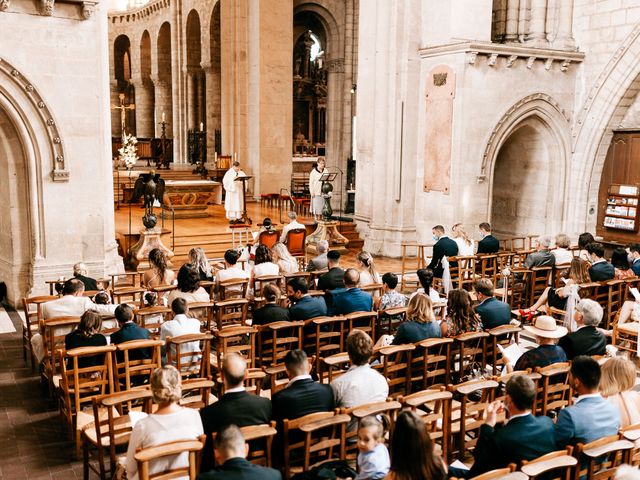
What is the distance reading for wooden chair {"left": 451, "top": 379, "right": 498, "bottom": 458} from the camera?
524cm

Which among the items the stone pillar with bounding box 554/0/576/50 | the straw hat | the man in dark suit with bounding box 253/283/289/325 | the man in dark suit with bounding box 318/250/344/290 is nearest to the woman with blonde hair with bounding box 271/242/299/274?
the man in dark suit with bounding box 318/250/344/290

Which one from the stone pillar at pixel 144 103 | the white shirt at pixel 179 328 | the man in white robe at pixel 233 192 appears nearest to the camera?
the white shirt at pixel 179 328

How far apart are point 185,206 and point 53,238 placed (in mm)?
7798

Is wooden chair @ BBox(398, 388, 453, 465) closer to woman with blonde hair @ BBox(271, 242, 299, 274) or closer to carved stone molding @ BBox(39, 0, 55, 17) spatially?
woman with blonde hair @ BBox(271, 242, 299, 274)

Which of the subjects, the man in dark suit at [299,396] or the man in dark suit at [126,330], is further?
the man in dark suit at [126,330]

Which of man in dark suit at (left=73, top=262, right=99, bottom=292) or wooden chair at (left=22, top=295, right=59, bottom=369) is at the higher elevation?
man in dark suit at (left=73, top=262, right=99, bottom=292)

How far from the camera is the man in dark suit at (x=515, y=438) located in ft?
14.2

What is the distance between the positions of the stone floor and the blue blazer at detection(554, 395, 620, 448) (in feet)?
13.3

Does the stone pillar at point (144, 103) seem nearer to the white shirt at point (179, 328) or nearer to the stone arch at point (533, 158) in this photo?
the stone arch at point (533, 158)

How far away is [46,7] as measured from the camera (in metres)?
10.6

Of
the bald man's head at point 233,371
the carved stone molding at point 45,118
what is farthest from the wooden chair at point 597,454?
the carved stone molding at point 45,118

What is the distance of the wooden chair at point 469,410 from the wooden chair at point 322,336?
1.74 metres

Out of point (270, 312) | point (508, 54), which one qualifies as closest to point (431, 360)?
point (270, 312)

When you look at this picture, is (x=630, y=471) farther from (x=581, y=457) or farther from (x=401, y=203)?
(x=401, y=203)
